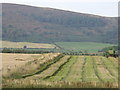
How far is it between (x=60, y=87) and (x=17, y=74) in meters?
12.2

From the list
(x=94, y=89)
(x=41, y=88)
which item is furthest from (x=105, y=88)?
(x=41, y=88)

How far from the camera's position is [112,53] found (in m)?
106

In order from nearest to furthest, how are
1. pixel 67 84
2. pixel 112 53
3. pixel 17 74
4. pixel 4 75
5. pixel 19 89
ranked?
pixel 19 89 < pixel 67 84 < pixel 4 75 < pixel 17 74 < pixel 112 53

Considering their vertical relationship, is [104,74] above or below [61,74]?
below

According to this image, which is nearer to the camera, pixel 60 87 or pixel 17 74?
pixel 60 87

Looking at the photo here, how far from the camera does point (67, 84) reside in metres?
31.1

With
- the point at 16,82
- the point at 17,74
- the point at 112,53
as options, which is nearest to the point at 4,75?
the point at 17,74

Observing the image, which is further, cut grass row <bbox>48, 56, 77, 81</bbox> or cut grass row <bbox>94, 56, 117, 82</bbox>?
cut grass row <bbox>94, 56, 117, 82</bbox>

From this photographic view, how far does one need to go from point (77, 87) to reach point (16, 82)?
5.38 meters

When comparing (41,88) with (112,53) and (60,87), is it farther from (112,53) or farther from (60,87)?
(112,53)

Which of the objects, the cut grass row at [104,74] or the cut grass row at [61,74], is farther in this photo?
the cut grass row at [104,74]

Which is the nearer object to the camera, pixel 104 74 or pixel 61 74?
pixel 61 74

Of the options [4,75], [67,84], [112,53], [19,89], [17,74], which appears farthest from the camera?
[112,53]

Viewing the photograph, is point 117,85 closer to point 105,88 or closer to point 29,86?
point 105,88
